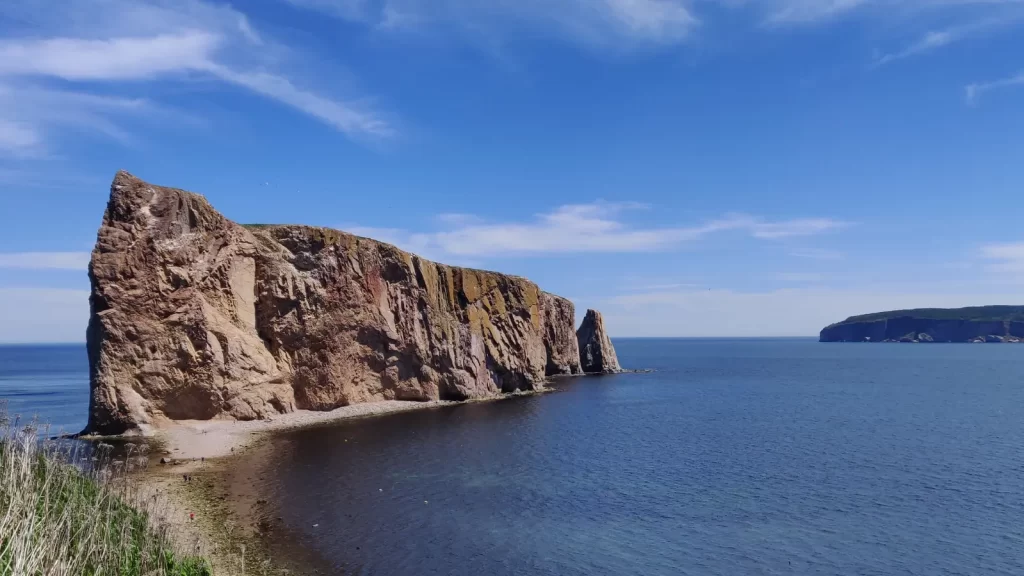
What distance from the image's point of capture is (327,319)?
6506 centimetres

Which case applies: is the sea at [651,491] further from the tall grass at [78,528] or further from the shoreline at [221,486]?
the tall grass at [78,528]

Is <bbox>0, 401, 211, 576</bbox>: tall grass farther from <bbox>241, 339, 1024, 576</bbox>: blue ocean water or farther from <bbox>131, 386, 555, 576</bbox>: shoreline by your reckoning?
<bbox>241, 339, 1024, 576</bbox>: blue ocean water

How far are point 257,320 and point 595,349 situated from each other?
93001 millimetres

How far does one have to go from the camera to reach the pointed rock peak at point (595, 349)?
142 meters

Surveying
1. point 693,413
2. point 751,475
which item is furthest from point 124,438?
point 693,413

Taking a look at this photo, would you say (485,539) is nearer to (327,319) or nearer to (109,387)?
(109,387)

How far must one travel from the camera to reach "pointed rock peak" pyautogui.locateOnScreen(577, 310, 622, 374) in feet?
465

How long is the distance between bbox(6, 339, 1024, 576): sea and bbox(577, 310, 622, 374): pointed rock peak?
68616 millimetres

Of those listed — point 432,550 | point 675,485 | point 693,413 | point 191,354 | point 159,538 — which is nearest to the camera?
point 159,538

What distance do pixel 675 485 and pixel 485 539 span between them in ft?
48.6

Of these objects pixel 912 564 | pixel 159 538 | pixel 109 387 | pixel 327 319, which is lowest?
pixel 912 564

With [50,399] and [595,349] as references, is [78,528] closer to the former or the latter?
[50,399]

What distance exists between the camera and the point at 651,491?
3778cm

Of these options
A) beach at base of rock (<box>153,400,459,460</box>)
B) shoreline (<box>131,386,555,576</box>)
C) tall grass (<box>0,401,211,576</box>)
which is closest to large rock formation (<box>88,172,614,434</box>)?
beach at base of rock (<box>153,400,459,460</box>)
